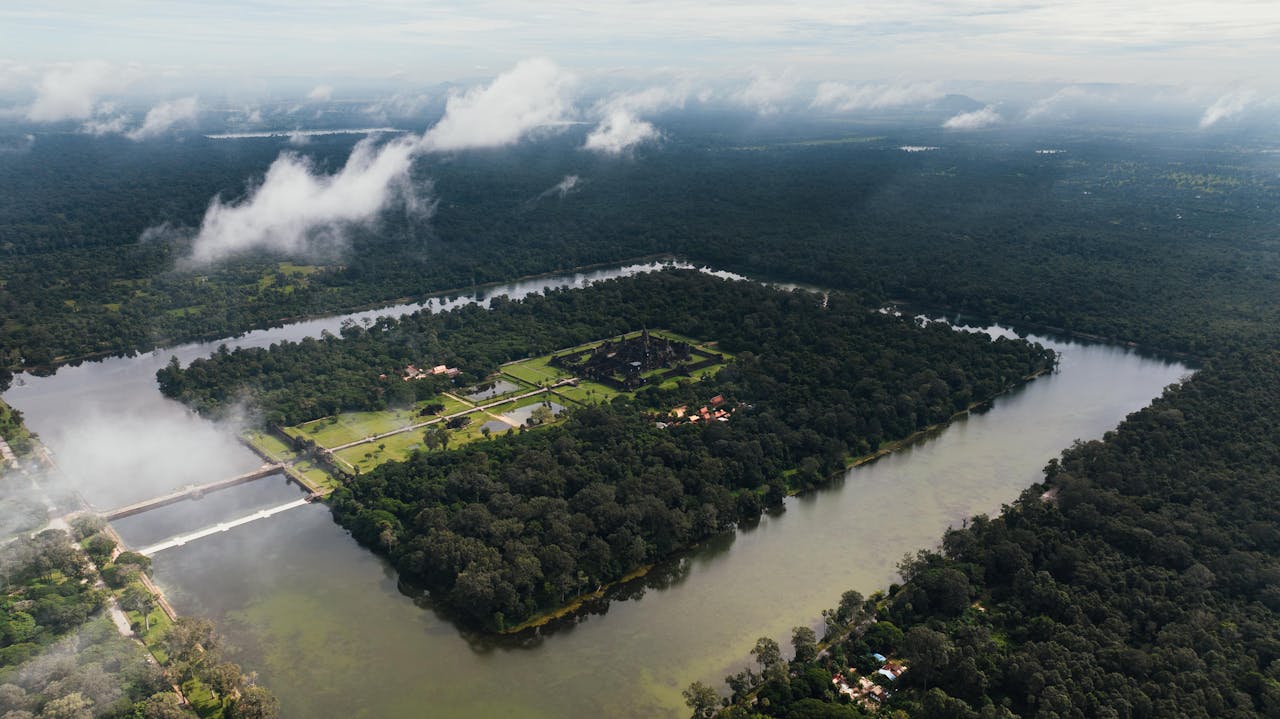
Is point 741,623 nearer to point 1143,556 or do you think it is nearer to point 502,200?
point 1143,556

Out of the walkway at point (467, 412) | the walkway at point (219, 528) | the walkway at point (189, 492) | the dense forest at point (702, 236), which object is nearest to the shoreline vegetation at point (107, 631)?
the walkway at point (219, 528)

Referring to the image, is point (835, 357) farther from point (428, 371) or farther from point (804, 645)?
point (804, 645)

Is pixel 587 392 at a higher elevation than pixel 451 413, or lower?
higher

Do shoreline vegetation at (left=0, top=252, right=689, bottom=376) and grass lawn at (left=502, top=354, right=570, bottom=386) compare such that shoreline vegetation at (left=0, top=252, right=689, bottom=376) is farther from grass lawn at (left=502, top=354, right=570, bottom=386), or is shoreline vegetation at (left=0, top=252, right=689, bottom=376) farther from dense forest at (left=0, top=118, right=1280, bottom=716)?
grass lawn at (left=502, top=354, right=570, bottom=386)

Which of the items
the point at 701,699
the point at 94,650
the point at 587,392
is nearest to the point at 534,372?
the point at 587,392

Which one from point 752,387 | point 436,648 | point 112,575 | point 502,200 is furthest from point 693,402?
point 502,200

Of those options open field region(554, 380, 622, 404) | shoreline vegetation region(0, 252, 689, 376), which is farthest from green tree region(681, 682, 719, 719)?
shoreline vegetation region(0, 252, 689, 376)

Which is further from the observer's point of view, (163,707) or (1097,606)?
(1097,606)
